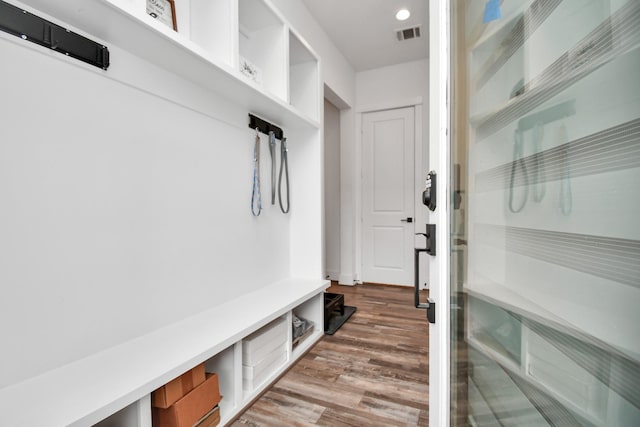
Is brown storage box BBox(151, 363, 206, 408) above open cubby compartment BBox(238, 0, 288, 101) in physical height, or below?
below

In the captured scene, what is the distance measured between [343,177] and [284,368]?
2.77 m

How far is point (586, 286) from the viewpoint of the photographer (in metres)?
0.33

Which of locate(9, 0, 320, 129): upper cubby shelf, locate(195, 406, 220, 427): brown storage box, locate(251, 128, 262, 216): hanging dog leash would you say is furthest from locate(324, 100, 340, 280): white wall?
locate(195, 406, 220, 427): brown storage box

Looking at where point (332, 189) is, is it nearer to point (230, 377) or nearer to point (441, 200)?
point (230, 377)

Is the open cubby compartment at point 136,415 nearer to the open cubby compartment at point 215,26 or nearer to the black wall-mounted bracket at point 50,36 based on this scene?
the black wall-mounted bracket at point 50,36

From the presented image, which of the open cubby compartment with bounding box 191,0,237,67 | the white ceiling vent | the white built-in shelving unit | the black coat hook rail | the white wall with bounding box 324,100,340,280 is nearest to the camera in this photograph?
the white built-in shelving unit

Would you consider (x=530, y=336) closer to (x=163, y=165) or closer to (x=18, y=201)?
(x=18, y=201)

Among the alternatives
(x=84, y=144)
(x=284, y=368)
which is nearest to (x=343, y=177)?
(x=284, y=368)

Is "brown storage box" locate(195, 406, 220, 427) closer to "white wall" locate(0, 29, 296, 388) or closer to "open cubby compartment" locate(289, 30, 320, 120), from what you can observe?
"white wall" locate(0, 29, 296, 388)

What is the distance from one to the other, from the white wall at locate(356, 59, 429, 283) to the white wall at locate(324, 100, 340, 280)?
0.27 m

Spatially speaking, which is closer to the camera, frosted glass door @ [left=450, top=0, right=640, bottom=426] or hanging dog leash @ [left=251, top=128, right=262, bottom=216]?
frosted glass door @ [left=450, top=0, right=640, bottom=426]

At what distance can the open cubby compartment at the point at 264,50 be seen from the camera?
1.93 meters

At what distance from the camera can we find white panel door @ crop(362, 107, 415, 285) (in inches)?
155

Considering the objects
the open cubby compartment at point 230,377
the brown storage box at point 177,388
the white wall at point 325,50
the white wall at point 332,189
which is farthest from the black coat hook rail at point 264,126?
the white wall at point 332,189
